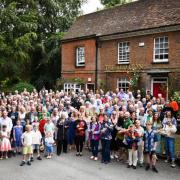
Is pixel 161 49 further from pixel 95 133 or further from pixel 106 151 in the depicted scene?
pixel 106 151

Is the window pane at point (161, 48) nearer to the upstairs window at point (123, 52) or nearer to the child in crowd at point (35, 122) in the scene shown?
the upstairs window at point (123, 52)

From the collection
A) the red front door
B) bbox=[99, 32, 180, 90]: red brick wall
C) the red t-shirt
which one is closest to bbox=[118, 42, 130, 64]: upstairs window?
bbox=[99, 32, 180, 90]: red brick wall

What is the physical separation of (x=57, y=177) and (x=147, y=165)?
2831mm

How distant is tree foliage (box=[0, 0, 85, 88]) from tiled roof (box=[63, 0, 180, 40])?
12.9 feet

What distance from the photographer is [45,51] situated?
1310 inches

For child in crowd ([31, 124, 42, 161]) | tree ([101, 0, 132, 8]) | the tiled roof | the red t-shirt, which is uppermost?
tree ([101, 0, 132, 8])

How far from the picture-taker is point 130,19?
24531 millimetres

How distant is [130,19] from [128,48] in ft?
7.54

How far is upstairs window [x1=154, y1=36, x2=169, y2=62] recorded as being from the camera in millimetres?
21344

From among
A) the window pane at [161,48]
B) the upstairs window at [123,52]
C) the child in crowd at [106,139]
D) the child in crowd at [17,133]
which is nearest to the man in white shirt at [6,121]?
the child in crowd at [17,133]

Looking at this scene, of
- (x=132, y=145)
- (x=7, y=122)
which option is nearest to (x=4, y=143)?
(x=7, y=122)

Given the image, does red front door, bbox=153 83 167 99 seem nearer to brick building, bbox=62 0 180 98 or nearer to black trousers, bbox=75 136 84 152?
brick building, bbox=62 0 180 98

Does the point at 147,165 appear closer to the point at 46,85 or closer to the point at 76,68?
the point at 76,68

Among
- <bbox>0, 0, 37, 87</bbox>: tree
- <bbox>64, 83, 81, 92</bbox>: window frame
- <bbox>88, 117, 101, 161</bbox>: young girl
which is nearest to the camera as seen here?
<bbox>88, 117, 101, 161</bbox>: young girl
